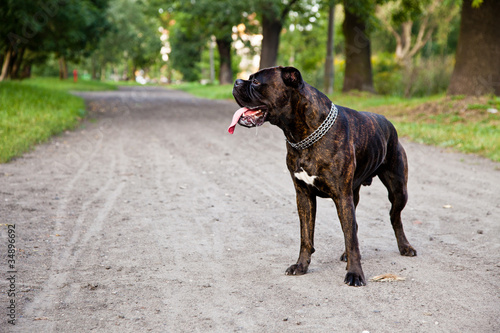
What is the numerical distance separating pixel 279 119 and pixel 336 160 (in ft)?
1.75

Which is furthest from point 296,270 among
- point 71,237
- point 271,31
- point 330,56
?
point 271,31

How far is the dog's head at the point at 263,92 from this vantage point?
377 cm

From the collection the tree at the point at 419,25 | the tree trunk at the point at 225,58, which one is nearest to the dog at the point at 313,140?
the tree at the point at 419,25

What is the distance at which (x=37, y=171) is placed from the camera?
861cm

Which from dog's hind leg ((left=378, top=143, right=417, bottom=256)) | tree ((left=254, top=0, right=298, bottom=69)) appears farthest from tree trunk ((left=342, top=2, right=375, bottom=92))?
dog's hind leg ((left=378, top=143, right=417, bottom=256))

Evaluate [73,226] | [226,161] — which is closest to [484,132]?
[226,161]

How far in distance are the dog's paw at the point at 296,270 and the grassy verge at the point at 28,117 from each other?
691cm

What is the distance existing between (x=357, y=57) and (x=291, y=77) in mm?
21261

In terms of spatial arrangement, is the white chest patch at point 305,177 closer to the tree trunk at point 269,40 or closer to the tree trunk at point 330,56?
the tree trunk at point 330,56

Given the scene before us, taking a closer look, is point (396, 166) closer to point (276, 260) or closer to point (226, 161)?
point (276, 260)

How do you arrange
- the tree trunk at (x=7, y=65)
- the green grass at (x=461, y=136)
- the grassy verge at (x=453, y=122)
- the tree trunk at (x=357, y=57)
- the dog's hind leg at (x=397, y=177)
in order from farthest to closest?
the tree trunk at (x=7, y=65) < the tree trunk at (x=357, y=57) < the grassy verge at (x=453, y=122) < the green grass at (x=461, y=136) < the dog's hind leg at (x=397, y=177)

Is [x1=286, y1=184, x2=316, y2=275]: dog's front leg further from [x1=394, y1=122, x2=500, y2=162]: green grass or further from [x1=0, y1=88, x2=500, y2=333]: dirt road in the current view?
[x1=394, y1=122, x2=500, y2=162]: green grass

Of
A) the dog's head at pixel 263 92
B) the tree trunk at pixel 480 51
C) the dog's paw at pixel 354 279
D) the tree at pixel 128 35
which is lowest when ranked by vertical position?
the dog's paw at pixel 354 279

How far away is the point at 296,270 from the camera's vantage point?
427 cm
